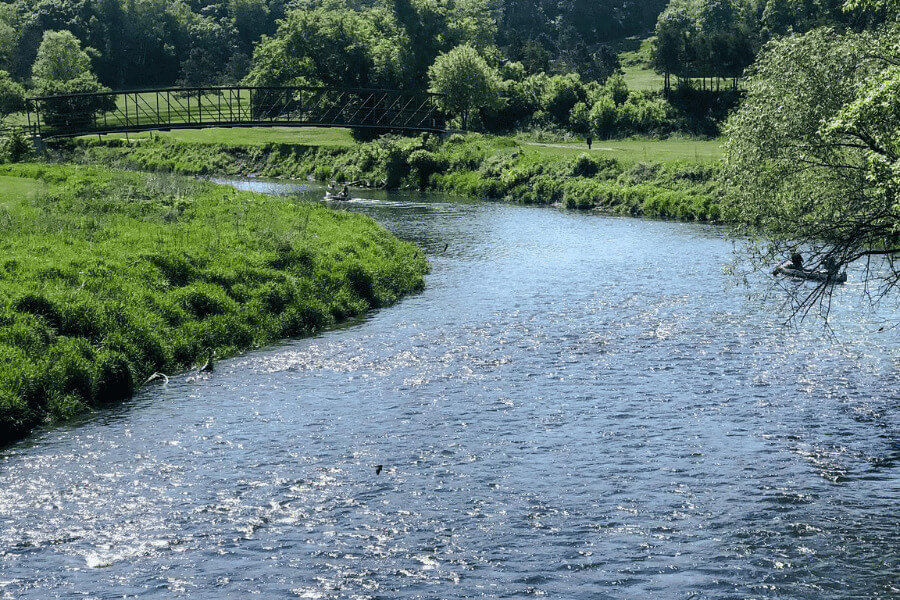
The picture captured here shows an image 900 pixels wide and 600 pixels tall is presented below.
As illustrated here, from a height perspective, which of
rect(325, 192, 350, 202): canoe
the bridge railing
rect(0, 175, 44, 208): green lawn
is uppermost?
the bridge railing

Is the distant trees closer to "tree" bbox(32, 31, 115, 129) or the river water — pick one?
"tree" bbox(32, 31, 115, 129)

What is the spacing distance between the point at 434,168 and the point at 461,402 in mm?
72629

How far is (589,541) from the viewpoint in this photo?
71.2 ft

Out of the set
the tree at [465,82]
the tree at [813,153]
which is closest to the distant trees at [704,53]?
the tree at [465,82]

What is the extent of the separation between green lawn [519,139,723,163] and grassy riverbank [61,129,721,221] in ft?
0.35

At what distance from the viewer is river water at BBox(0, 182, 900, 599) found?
66.8ft

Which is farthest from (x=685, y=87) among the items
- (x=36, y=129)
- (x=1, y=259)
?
(x=1, y=259)

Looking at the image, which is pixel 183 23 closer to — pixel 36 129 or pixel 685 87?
pixel 36 129

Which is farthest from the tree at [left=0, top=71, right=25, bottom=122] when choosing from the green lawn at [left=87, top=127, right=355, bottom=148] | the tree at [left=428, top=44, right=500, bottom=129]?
the tree at [left=428, top=44, right=500, bottom=129]

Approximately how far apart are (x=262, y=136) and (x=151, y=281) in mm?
95887

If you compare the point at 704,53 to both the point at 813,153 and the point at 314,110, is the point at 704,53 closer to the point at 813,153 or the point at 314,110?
the point at 314,110

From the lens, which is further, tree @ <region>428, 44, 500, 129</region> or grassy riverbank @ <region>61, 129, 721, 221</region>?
tree @ <region>428, 44, 500, 129</region>

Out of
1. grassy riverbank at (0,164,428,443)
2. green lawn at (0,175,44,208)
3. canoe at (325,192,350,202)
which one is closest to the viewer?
grassy riverbank at (0,164,428,443)

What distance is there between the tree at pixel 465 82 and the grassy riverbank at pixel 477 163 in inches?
254
